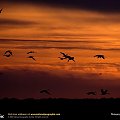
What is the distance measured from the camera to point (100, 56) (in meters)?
74.9
